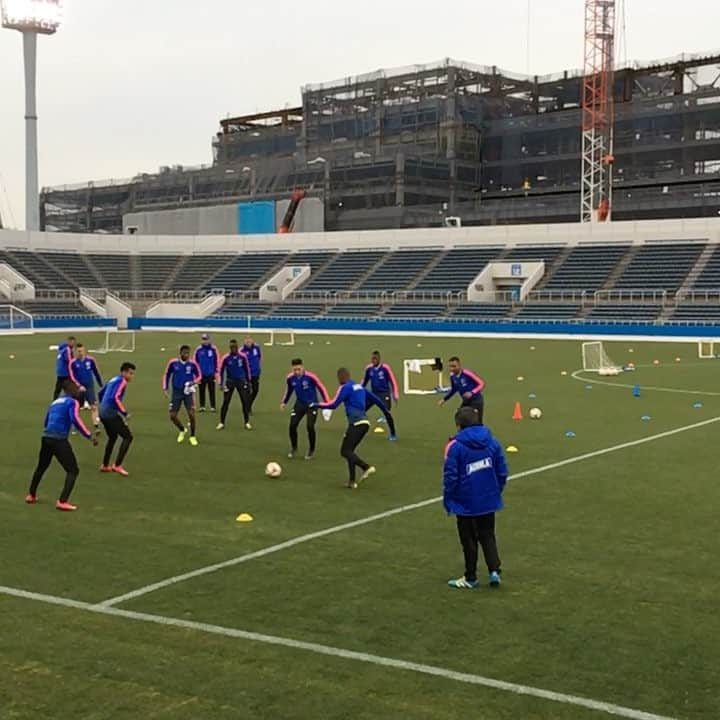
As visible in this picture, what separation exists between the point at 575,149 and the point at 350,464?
8505 cm

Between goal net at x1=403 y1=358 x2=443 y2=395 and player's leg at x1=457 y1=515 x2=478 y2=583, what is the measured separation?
16709mm

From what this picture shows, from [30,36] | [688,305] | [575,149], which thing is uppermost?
[30,36]

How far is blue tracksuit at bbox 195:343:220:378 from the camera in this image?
2259cm

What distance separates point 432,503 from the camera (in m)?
13.2

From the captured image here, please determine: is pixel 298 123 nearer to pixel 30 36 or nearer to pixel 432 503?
pixel 30 36

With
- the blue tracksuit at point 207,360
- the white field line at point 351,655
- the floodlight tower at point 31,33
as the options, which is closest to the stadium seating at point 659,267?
the blue tracksuit at point 207,360

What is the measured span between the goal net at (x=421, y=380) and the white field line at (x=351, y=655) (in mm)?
17779

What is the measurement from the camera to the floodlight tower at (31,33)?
77250 mm

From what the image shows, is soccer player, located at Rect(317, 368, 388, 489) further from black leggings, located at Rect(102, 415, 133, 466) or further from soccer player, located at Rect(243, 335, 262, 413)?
soccer player, located at Rect(243, 335, 262, 413)

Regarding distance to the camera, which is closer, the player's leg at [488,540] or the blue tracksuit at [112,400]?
the player's leg at [488,540]

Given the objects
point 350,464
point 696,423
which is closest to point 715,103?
point 696,423

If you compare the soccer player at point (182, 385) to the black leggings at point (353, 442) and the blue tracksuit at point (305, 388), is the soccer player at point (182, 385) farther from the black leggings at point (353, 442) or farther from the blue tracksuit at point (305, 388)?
the black leggings at point (353, 442)

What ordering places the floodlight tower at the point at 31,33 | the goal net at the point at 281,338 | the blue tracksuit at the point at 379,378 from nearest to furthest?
the blue tracksuit at the point at 379,378
the goal net at the point at 281,338
the floodlight tower at the point at 31,33

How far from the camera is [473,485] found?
8.98 m
